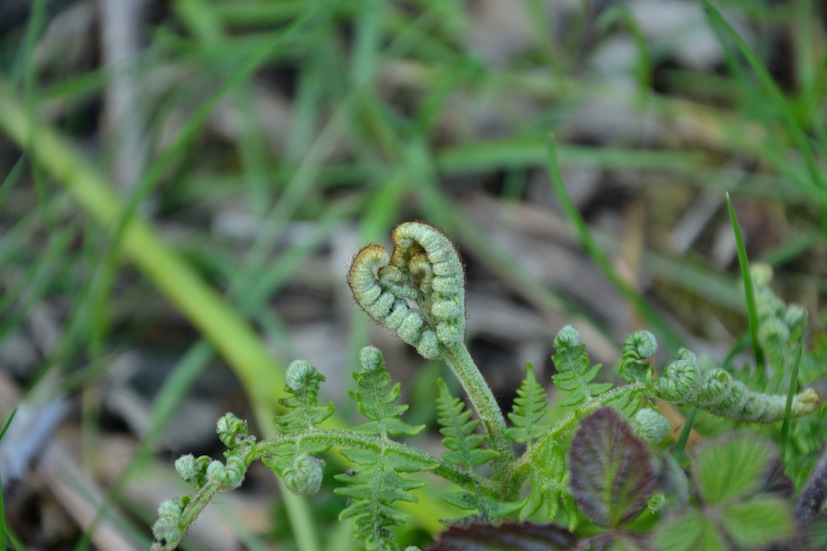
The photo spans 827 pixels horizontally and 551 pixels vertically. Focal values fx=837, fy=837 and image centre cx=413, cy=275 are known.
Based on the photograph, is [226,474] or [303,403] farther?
[303,403]

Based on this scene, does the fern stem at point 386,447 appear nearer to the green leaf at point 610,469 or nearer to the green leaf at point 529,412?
the green leaf at point 529,412

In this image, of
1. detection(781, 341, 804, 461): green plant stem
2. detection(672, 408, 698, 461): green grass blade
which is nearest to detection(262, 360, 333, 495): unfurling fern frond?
detection(672, 408, 698, 461): green grass blade

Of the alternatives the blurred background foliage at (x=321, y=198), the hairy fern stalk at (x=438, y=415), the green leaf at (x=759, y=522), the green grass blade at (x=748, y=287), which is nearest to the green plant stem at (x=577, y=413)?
the hairy fern stalk at (x=438, y=415)

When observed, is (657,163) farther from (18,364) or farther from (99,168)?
(18,364)

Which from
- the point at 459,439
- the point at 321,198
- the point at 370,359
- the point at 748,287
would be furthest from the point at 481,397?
the point at 321,198

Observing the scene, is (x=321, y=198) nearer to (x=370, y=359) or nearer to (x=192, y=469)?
(x=370, y=359)

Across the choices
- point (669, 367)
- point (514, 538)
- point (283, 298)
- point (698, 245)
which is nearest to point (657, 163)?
point (698, 245)
